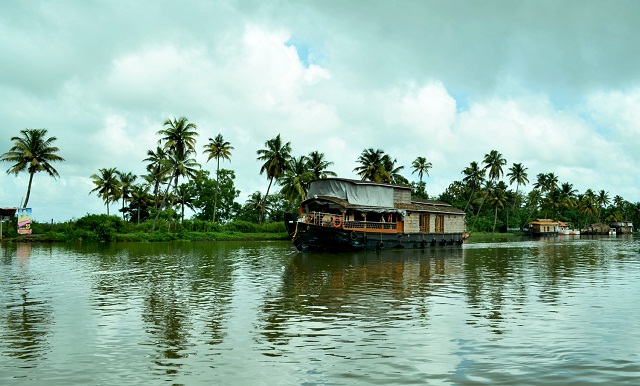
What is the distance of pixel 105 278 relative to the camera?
18.9 metres

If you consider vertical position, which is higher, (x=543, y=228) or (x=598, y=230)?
(x=543, y=228)

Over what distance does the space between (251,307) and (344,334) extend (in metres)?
3.67

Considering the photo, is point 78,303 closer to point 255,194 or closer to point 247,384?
point 247,384

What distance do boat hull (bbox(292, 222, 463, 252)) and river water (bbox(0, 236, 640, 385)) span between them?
15126mm

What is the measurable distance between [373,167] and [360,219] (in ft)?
100

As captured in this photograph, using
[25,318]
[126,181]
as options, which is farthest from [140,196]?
[25,318]

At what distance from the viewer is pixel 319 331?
9.80 m

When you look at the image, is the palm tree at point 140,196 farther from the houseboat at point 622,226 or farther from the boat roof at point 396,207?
the houseboat at point 622,226

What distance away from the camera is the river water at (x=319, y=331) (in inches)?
284

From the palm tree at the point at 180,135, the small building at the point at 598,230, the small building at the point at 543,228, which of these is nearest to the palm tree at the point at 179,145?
the palm tree at the point at 180,135

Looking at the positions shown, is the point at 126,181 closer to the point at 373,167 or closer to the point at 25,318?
the point at 373,167

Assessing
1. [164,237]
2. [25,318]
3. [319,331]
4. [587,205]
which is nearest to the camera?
[319,331]

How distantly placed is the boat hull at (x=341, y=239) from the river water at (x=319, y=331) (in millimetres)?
15126

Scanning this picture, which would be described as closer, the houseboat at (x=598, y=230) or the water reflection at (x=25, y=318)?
the water reflection at (x=25, y=318)
